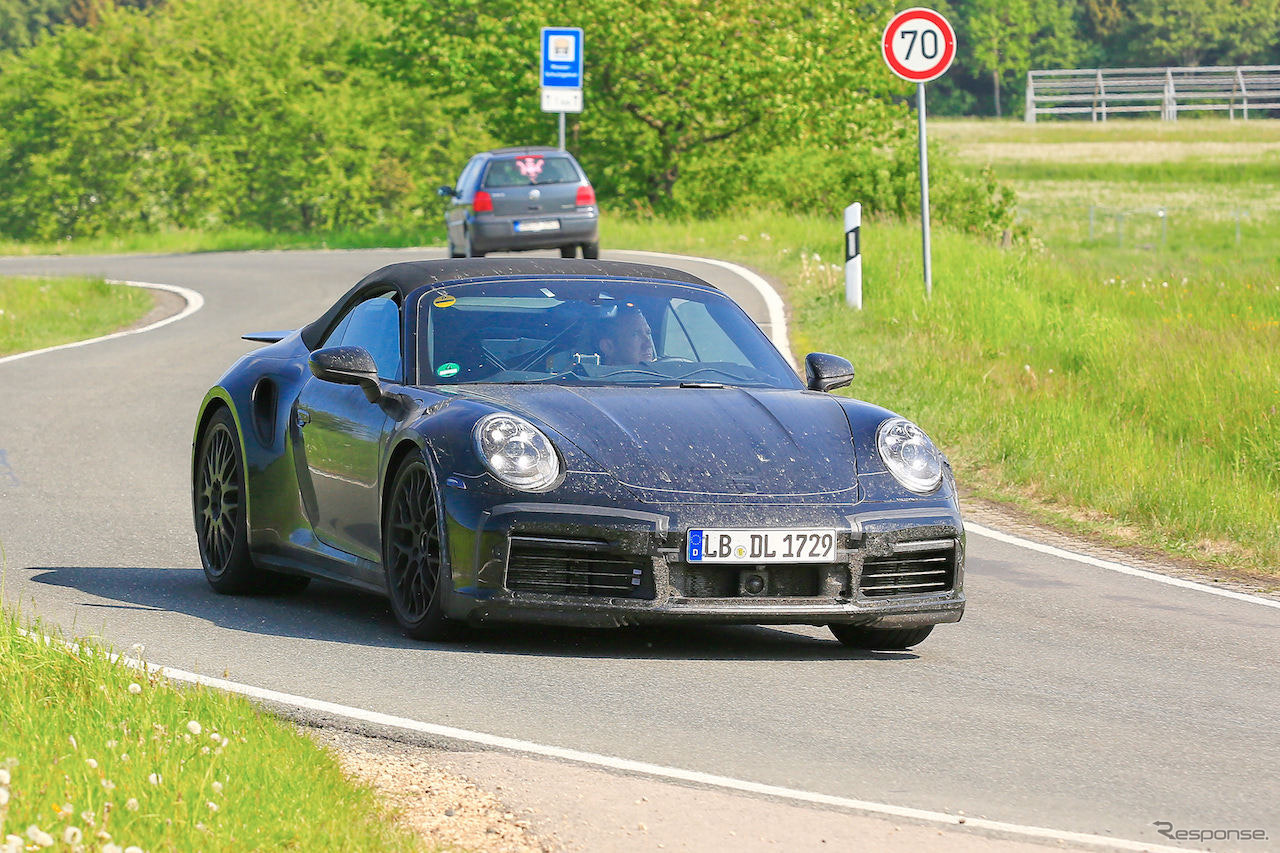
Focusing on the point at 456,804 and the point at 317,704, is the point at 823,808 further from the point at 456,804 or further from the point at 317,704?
the point at 317,704

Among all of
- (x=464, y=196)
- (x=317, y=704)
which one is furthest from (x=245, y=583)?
(x=464, y=196)

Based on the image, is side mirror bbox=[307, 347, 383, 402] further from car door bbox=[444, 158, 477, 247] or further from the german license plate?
car door bbox=[444, 158, 477, 247]

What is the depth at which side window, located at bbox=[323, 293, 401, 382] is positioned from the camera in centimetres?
812

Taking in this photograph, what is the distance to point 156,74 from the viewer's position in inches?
2584

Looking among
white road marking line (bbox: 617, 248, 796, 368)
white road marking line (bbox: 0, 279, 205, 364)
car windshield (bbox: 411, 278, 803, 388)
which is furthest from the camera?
white road marking line (bbox: 0, 279, 205, 364)

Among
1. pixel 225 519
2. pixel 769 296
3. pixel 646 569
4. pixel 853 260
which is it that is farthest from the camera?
pixel 769 296

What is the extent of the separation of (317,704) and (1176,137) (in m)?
80.2

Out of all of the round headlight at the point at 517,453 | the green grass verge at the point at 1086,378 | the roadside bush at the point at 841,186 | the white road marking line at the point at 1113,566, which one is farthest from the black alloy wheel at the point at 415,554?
the roadside bush at the point at 841,186

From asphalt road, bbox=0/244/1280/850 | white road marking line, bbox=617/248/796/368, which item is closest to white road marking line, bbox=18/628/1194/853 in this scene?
asphalt road, bbox=0/244/1280/850

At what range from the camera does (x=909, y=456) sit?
737 centimetres

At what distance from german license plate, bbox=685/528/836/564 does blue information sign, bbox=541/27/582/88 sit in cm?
2774

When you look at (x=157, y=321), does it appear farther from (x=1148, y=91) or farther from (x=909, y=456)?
(x=1148, y=91)

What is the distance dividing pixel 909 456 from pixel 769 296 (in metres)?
15.4

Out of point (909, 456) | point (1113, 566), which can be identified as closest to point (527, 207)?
point (1113, 566)
